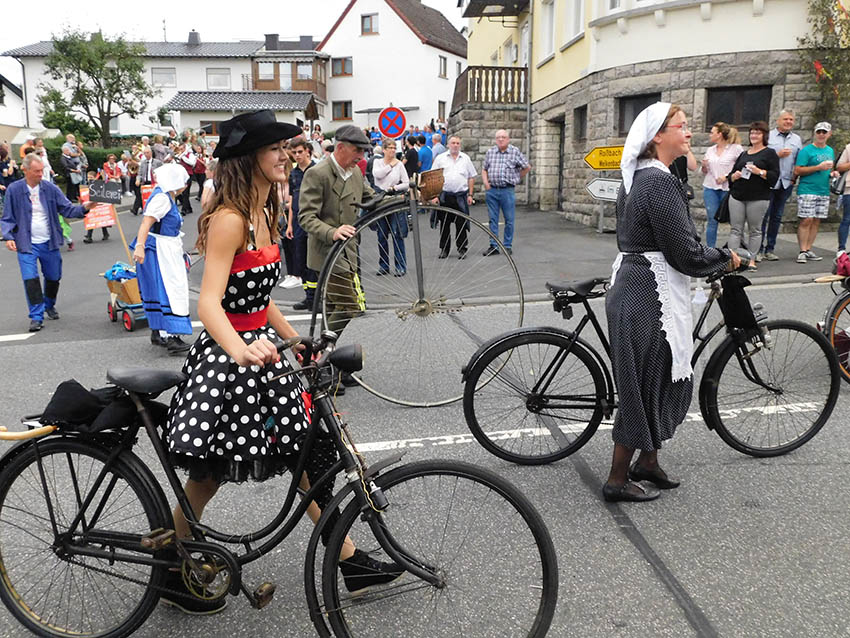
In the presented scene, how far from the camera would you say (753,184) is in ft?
34.3

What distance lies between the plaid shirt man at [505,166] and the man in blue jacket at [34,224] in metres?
6.32

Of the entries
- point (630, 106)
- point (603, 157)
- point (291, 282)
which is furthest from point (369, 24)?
point (291, 282)

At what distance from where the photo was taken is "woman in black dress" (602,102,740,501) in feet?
11.9

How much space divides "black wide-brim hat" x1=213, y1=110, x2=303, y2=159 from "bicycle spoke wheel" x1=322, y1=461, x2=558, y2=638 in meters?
1.22

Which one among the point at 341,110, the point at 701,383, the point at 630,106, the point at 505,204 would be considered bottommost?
the point at 701,383

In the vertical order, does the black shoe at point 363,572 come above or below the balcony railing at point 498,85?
below

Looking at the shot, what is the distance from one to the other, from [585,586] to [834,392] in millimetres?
2222

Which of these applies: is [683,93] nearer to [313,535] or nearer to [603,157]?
[603,157]

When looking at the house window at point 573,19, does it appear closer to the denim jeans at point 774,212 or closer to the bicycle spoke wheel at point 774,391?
the denim jeans at point 774,212

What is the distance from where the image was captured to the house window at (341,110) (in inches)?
2414

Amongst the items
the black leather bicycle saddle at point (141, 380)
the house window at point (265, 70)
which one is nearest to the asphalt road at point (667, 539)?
the black leather bicycle saddle at point (141, 380)

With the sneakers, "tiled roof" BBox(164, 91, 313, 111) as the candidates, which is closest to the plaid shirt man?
the sneakers

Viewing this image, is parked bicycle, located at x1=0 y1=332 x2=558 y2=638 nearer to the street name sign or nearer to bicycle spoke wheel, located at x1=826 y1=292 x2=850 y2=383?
bicycle spoke wheel, located at x1=826 y1=292 x2=850 y2=383

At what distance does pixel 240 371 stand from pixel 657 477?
7.99 ft
